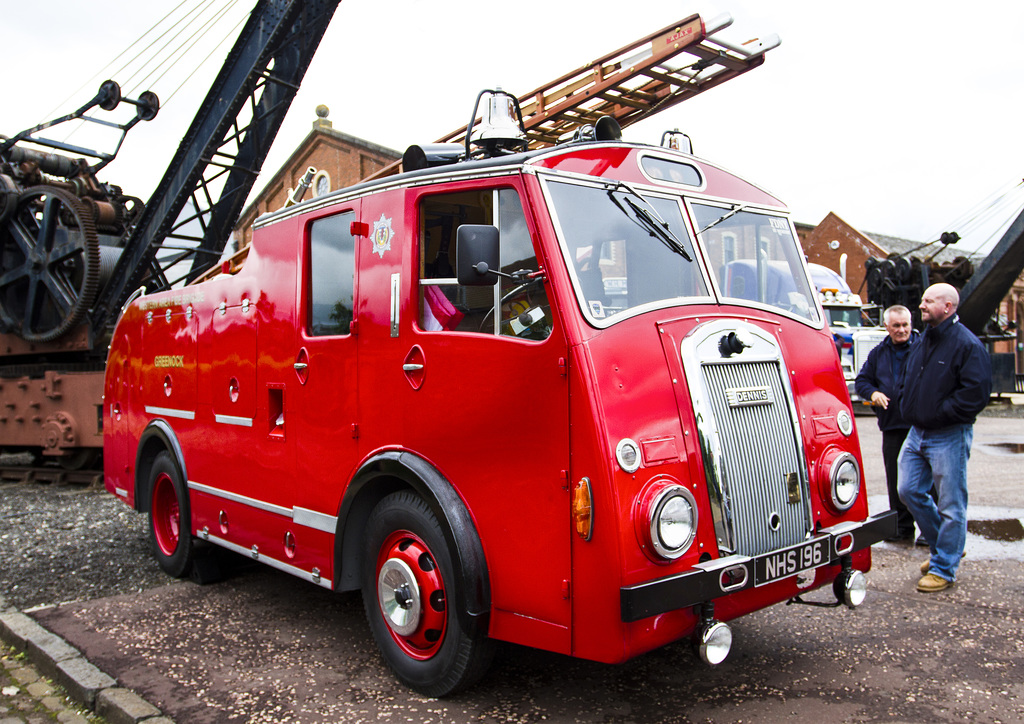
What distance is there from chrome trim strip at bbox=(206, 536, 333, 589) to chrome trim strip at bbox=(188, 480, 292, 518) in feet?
0.96

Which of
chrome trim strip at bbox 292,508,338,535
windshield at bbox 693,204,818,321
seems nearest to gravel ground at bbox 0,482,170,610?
chrome trim strip at bbox 292,508,338,535

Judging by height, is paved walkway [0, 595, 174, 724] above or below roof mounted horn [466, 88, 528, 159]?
below

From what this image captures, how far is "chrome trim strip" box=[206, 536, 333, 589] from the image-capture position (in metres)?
4.40

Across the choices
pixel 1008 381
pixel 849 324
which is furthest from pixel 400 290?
pixel 1008 381

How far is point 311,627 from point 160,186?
790cm

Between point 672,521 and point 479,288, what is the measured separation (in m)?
1.39

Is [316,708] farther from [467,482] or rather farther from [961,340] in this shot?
[961,340]

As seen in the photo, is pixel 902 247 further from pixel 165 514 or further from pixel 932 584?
pixel 165 514

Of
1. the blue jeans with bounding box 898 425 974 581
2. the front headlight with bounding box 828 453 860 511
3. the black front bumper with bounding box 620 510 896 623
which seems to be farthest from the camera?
the blue jeans with bounding box 898 425 974 581

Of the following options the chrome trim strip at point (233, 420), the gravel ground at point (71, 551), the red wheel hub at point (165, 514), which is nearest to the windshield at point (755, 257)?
the chrome trim strip at point (233, 420)

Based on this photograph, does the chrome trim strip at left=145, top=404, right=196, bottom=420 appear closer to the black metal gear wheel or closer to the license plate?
the license plate

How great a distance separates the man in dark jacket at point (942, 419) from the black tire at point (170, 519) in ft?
16.8

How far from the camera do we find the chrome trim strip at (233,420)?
506cm

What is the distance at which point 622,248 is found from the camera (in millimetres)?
3736
